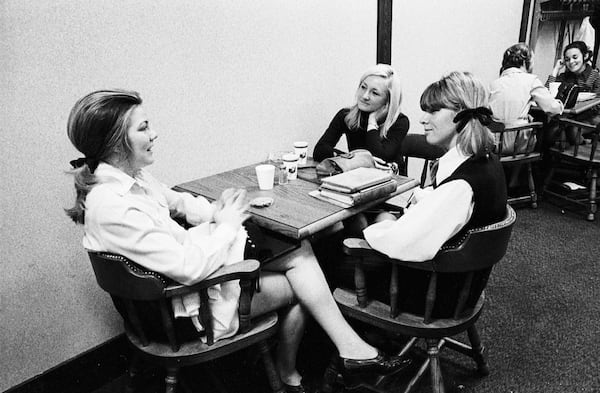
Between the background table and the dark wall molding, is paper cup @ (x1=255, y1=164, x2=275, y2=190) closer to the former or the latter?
the dark wall molding

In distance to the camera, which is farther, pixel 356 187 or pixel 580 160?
pixel 580 160

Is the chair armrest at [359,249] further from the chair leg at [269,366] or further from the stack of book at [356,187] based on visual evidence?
the chair leg at [269,366]

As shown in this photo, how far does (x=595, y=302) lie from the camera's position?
2469 mm

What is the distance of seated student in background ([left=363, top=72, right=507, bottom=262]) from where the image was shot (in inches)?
57.5

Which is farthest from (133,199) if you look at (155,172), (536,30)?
(536,30)

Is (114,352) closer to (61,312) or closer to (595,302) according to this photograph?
(61,312)

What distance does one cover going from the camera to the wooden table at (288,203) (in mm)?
1642

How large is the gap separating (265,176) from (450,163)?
71 cm

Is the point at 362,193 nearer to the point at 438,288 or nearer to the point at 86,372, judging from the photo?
the point at 438,288

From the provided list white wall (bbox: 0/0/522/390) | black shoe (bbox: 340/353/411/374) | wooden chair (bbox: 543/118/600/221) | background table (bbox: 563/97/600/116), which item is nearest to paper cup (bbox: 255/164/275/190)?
white wall (bbox: 0/0/522/390)

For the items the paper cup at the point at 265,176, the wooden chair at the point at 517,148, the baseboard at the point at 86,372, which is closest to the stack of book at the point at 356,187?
the paper cup at the point at 265,176

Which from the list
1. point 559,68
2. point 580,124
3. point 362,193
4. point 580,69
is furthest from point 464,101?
point 559,68

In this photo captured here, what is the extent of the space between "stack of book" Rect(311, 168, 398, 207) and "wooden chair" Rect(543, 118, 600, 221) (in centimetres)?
208

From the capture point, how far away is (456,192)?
4.77ft
